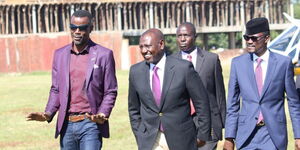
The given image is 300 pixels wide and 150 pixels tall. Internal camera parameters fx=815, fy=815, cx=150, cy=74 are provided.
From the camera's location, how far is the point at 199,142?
819cm

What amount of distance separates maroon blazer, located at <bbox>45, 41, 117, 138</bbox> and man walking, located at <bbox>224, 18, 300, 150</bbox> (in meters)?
1.35

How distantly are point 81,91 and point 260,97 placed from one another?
6.30ft

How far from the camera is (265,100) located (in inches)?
328

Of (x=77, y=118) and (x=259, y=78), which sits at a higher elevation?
(x=259, y=78)

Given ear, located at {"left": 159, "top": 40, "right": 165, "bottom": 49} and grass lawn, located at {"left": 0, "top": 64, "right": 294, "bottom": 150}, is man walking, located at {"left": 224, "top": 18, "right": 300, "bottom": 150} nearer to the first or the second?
ear, located at {"left": 159, "top": 40, "right": 165, "bottom": 49}

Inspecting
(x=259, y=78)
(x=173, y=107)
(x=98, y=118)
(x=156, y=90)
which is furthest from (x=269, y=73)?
(x=98, y=118)

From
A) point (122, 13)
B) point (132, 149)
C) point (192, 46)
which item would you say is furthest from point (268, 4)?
point (192, 46)

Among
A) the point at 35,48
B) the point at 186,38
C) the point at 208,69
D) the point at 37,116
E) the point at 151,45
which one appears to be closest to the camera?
the point at 151,45

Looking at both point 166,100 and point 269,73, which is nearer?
point 166,100

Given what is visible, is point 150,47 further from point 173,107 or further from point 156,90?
point 173,107

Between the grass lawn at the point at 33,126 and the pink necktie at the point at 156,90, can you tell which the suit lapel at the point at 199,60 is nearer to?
the pink necktie at the point at 156,90

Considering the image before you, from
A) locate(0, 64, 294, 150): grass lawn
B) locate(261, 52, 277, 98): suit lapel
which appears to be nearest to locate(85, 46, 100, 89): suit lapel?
locate(261, 52, 277, 98): suit lapel

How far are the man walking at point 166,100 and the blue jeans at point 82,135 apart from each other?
72 cm

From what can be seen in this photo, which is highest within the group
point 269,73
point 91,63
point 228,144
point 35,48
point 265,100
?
point 91,63
